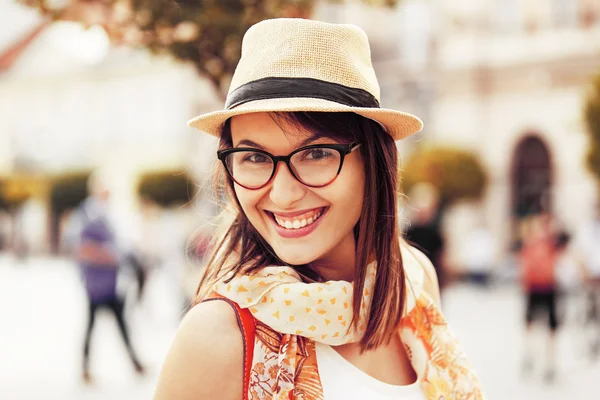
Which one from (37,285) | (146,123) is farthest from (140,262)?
(146,123)

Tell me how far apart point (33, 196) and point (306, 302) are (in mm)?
36169

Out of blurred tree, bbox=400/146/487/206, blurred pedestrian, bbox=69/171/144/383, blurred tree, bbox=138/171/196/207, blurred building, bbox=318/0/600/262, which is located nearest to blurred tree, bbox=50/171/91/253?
blurred tree, bbox=138/171/196/207

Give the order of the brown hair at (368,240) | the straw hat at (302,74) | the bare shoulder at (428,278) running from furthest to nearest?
the bare shoulder at (428,278)
the brown hair at (368,240)
the straw hat at (302,74)

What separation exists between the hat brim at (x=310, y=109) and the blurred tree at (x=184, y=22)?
78.5 inches

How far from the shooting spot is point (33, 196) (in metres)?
35.5

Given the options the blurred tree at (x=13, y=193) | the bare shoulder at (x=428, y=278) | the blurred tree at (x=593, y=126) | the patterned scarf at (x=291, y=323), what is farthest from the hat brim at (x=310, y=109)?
the blurred tree at (x=13, y=193)

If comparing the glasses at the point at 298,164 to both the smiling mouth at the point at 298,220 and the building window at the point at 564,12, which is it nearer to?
the smiling mouth at the point at 298,220

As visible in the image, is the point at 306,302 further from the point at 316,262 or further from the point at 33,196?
the point at 33,196

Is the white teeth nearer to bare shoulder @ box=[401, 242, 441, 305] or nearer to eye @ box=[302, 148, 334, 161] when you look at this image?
eye @ box=[302, 148, 334, 161]

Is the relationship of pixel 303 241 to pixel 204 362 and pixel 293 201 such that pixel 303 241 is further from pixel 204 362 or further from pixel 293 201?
pixel 204 362

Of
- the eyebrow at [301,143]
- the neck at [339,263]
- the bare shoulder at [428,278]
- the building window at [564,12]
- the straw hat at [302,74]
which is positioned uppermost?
the building window at [564,12]

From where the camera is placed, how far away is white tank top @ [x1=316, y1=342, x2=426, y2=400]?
170cm

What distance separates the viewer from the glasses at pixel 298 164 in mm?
1693

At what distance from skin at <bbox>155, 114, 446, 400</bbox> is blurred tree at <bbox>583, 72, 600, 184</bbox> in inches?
367
